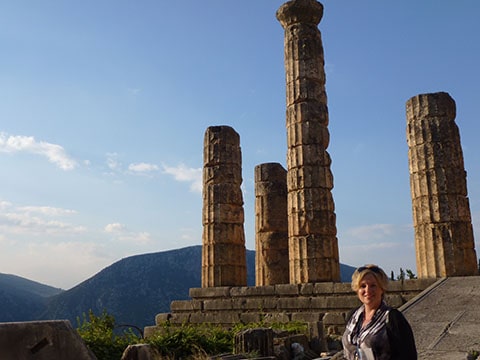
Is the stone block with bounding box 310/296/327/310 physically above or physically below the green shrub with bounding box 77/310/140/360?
above

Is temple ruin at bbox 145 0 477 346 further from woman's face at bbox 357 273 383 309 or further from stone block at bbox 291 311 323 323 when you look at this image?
woman's face at bbox 357 273 383 309

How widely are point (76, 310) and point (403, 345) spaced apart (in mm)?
84242

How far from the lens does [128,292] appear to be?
83.2 meters

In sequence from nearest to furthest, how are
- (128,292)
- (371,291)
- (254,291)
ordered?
(371,291), (254,291), (128,292)

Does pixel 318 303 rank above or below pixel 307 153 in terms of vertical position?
below

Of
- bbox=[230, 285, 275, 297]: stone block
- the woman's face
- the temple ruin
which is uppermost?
the temple ruin

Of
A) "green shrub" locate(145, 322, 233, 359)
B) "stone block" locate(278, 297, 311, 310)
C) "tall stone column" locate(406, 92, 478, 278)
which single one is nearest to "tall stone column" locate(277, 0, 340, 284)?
"stone block" locate(278, 297, 311, 310)

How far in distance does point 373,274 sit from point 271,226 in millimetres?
17844

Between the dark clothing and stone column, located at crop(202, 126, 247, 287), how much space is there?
51.3ft

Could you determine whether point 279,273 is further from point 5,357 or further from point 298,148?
point 5,357

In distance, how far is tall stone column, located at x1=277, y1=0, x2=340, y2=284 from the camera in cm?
1642

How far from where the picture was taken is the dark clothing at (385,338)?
3416 millimetres

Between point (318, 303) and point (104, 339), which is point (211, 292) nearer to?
point (318, 303)

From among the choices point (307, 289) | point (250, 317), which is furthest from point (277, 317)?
point (307, 289)
